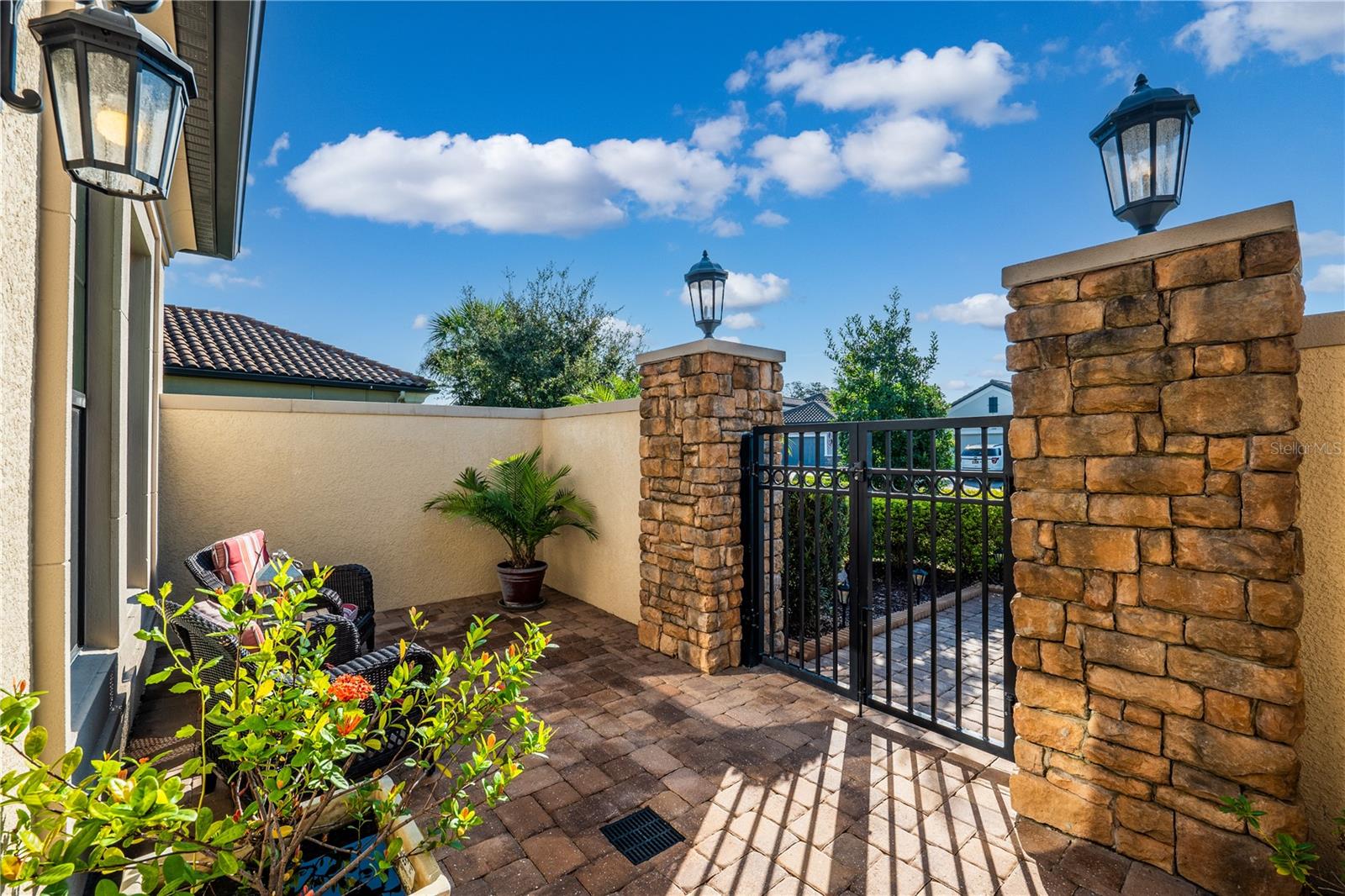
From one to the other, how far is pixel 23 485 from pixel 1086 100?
400 inches

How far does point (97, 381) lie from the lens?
3.04m

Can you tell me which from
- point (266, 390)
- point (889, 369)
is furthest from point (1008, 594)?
point (266, 390)

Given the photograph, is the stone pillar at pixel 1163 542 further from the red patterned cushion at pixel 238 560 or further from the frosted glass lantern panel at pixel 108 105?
the red patterned cushion at pixel 238 560

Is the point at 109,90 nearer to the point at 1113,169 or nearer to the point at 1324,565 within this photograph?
the point at 1113,169

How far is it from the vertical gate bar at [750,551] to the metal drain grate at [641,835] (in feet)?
6.24

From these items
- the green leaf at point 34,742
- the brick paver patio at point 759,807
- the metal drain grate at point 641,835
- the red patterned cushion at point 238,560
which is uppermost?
the green leaf at point 34,742

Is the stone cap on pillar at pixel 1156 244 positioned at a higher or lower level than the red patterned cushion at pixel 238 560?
higher

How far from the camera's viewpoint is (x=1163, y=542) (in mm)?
2225

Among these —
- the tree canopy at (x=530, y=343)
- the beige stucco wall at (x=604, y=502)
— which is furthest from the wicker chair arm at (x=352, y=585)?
the tree canopy at (x=530, y=343)

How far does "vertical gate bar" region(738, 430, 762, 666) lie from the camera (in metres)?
4.48

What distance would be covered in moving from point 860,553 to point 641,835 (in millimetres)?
1988

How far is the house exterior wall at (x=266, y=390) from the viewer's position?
9.67 m

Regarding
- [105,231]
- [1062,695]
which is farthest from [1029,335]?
[105,231]
